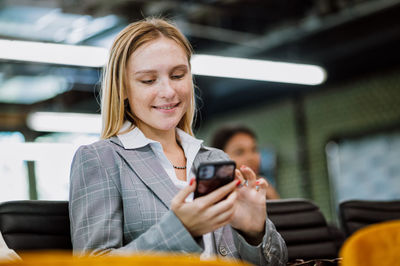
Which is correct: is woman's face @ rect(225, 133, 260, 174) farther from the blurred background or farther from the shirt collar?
the shirt collar

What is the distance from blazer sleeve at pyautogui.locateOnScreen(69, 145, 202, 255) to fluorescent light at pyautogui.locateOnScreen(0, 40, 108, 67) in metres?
4.40

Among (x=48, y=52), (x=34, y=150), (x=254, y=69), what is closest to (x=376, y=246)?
(x=48, y=52)

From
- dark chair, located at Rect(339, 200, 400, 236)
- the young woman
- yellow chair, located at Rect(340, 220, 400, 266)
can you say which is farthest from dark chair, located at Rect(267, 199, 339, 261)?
yellow chair, located at Rect(340, 220, 400, 266)

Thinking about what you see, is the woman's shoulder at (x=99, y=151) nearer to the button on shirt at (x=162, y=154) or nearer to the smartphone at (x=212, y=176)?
the button on shirt at (x=162, y=154)

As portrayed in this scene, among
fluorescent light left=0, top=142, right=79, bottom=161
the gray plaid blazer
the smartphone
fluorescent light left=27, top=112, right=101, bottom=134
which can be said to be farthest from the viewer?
fluorescent light left=0, top=142, right=79, bottom=161

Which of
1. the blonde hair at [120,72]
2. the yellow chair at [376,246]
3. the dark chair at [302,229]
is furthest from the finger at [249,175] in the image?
the dark chair at [302,229]

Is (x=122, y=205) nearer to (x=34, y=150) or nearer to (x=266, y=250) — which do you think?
(x=266, y=250)

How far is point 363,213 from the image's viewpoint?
2688 mm

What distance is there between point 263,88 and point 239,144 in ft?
19.6

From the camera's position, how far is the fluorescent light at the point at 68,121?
1089 cm

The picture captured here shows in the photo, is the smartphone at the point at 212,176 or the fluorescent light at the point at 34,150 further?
the fluorescent light at the point at 34,150

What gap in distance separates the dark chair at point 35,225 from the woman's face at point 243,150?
289cm

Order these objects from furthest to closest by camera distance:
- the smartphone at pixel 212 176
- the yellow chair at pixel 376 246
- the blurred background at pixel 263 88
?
1. the blurred background at pixel 263 88
2. the smartphone at pixel 212 176
3. the yellow chair at pixel 376 246

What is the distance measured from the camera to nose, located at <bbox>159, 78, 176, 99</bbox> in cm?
174
